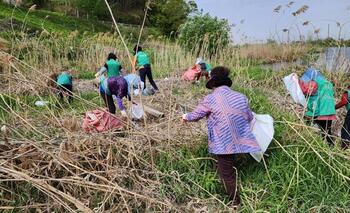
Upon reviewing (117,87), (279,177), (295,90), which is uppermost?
(295,90)

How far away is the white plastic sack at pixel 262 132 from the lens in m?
4.26

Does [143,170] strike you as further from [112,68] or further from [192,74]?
[192,74]

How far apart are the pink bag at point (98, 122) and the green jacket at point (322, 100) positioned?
2.46 metres

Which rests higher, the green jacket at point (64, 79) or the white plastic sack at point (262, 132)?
the white plastic sack at point (262, 132)

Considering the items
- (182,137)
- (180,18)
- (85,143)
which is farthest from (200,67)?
(180,18)

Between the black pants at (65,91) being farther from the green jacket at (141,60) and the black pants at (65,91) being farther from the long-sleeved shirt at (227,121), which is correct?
the green jacket at (141,60)

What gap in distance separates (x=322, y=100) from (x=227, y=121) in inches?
85.4

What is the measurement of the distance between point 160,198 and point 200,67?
6.84 metres

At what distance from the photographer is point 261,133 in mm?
4328

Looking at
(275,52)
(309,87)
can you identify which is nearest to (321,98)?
(309,87)

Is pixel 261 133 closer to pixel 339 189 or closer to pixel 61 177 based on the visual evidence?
pixel 339 189

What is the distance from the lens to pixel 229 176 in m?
Answer: 4.04

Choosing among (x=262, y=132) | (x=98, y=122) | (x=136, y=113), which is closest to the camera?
(x=262, y=132)

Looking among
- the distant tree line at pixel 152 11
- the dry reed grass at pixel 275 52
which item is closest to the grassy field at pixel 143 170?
the dry reed grass at pixel 275 52
